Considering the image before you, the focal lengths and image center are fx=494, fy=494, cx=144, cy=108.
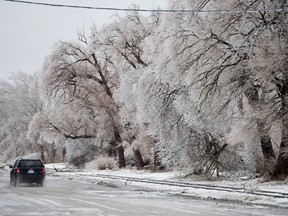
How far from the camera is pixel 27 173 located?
2761 cm

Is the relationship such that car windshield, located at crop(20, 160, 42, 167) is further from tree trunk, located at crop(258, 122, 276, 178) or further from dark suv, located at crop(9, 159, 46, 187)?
tree trunk, located at crop(258, 122, 276, 178)

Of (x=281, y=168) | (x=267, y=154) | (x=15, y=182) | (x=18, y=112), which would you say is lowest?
(x=15, y=182)

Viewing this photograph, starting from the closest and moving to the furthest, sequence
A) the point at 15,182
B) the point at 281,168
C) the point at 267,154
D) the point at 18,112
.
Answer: the point at 281,168
the point at 267,154
the point at 15,182
the point at 18,112

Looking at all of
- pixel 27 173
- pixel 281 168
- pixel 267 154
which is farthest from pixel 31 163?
pixel 281 168

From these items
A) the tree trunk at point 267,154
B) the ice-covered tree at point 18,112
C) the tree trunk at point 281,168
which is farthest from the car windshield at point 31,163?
the ice-covered tree at point 18,112

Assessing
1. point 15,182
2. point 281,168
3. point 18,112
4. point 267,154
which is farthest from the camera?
point 18,112

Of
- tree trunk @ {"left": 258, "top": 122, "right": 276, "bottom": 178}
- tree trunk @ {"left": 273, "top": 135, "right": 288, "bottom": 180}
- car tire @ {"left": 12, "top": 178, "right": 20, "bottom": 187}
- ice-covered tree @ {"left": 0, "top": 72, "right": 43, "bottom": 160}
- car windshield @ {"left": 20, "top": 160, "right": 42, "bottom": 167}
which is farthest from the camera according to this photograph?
ice-covered tree @ {"left": 0, "top": 72, "right": 43, "bottom": 160}

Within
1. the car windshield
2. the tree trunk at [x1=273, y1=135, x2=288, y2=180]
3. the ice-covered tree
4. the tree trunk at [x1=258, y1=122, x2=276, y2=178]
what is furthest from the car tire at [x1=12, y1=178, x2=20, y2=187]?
the ice-covered tree

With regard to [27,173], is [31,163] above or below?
above

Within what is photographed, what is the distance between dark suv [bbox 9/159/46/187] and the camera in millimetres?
27484

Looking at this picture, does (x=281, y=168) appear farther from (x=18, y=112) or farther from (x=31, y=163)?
(x=18, y=112)

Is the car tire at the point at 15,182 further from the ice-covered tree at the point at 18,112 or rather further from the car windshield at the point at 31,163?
the ice-covered tree at the point at 18,112

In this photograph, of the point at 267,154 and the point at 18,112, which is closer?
the point at 267,154

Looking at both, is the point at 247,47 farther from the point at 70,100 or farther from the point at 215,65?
the point at 70,100
